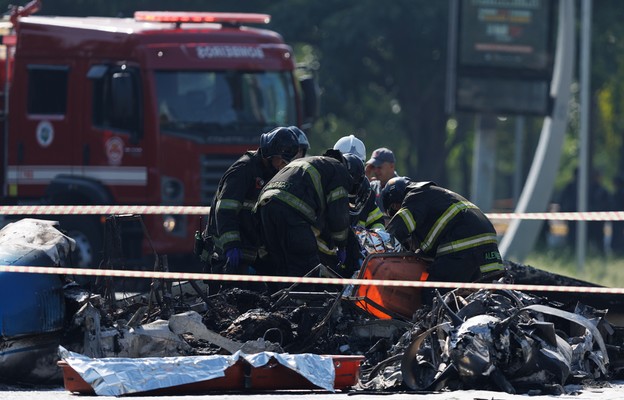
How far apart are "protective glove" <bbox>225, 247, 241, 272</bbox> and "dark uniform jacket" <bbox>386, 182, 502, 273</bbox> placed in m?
1.17

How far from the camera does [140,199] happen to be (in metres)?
17.0

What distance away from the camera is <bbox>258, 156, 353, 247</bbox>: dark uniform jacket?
10.1 metres

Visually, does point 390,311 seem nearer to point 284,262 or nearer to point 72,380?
point 284,262

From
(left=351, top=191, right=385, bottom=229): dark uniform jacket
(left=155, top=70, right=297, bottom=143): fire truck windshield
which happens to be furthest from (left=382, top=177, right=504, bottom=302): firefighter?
(left=155, top=70, right=297, bottom=143): fire truck windshield

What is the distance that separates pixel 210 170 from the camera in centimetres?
1716

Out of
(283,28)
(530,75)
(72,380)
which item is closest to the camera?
(72,380)

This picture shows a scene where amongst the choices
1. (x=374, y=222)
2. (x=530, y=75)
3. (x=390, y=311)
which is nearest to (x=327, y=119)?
(x=530, y=75)

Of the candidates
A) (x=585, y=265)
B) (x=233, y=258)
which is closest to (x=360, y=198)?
(x=233, y=258)

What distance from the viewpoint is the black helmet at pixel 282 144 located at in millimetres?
10898

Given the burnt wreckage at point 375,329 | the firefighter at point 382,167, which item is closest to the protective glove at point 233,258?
the burnt wreckage at point 375,329

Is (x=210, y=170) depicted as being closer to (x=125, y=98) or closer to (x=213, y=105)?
(x=213, y=105)

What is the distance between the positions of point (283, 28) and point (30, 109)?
1230 centimetres

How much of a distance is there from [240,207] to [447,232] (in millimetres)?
1556

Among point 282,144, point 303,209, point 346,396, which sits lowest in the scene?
point 346,396
